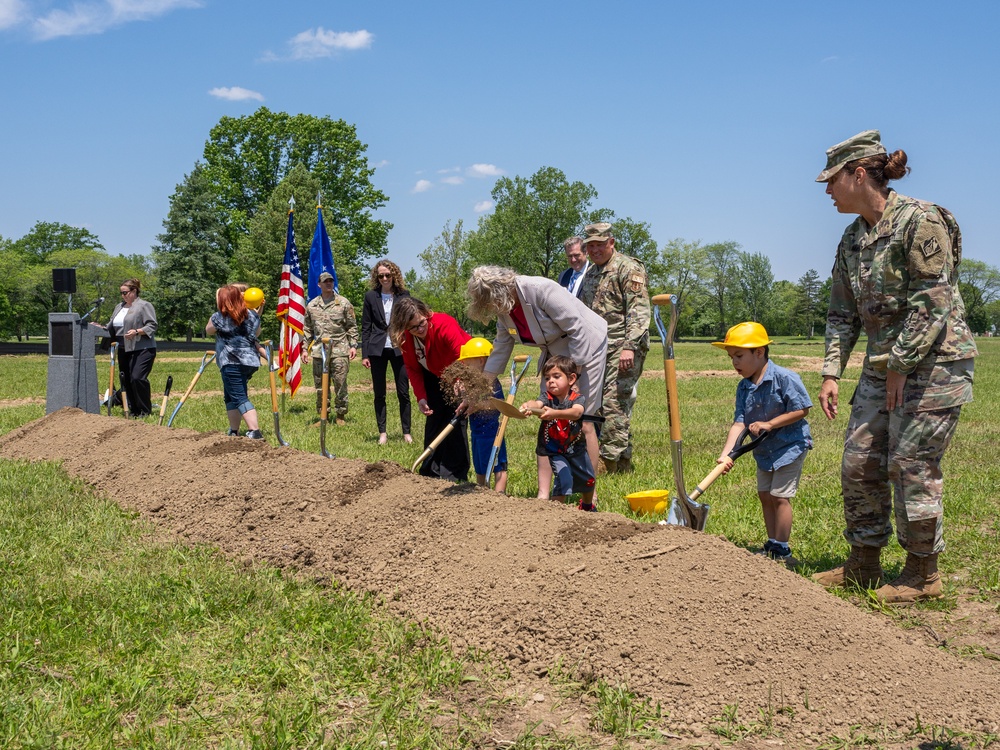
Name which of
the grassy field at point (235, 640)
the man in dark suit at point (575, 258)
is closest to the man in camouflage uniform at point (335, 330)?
the man in dark suit at point (575, 258)

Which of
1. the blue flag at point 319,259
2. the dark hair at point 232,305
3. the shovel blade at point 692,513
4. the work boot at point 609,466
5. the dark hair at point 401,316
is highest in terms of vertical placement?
the blue flag at point 319,259

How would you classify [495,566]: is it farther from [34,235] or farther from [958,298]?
[34,235]

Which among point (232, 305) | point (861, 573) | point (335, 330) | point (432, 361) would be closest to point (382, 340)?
point (232, 305)

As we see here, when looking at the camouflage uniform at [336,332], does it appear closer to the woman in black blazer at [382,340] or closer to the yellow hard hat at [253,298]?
the woman in black blazer at [382,340]

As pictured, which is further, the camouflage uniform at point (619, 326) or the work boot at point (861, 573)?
the camouflage uniform at point (619, 326)

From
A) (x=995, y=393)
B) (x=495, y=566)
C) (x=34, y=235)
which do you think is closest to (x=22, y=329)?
(x=34, y=235)

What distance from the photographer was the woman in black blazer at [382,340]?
9562 millimetres

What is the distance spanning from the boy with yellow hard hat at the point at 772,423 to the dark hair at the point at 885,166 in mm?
962

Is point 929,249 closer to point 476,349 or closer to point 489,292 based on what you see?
point 489,292

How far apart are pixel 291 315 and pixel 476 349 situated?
4926 millimetres

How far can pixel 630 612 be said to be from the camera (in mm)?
3521

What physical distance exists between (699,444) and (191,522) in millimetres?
5662

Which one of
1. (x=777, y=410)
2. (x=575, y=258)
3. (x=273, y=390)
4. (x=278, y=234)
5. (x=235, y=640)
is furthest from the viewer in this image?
(x=278, y=234)

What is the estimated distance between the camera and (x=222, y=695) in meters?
3.39
